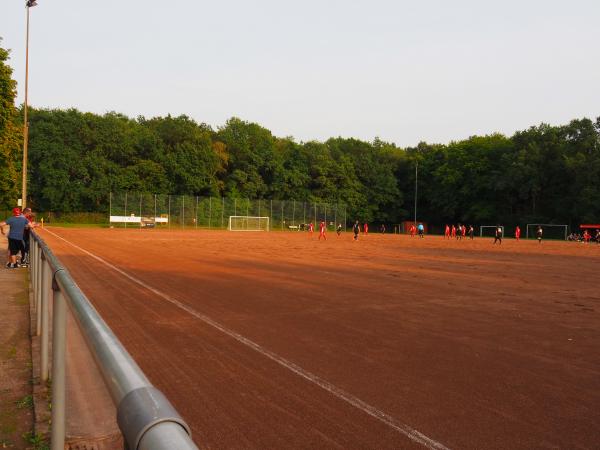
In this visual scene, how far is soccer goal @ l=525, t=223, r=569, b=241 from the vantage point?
67312 mm

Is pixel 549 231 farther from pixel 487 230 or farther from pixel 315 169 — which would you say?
pixel 315 169

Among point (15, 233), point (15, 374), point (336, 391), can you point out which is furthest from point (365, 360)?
point (15, 233)

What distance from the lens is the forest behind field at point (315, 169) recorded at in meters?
69.9

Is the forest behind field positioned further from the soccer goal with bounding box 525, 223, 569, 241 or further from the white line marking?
the white line marking

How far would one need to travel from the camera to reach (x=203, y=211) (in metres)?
65.7

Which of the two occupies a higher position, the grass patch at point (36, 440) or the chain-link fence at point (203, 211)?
the chain-link fence at point (203, 211)

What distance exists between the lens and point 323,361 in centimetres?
609

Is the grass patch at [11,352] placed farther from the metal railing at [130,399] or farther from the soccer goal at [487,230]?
the soccer goal at [487,230]

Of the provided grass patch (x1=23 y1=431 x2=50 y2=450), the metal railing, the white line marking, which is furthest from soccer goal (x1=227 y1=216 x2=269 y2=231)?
the metal railing

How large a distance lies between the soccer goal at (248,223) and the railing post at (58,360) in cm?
6400

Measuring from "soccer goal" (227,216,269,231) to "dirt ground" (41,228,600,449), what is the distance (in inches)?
2128

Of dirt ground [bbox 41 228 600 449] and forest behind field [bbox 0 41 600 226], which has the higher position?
forest behind field [bbox 0 41 600 226]

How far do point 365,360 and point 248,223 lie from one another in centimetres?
6254

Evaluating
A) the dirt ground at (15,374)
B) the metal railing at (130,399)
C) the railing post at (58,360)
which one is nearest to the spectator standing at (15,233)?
the dirt ground at (15,374)
